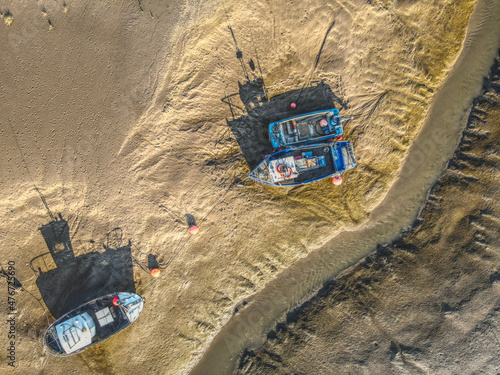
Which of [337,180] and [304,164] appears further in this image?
[337,180]


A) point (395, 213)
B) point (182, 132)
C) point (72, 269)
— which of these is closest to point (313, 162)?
point (395, 213)

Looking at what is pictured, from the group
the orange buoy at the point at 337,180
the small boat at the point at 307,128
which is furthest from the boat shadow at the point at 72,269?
the orange buoy at the point at 337,180

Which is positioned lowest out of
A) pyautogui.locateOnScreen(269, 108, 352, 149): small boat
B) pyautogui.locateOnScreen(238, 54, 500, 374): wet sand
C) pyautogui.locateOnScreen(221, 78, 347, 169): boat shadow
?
pyautogui.locateOnScreen(238, 54, 500, 374): wet sand

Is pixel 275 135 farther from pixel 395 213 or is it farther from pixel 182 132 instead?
pixel 395 213

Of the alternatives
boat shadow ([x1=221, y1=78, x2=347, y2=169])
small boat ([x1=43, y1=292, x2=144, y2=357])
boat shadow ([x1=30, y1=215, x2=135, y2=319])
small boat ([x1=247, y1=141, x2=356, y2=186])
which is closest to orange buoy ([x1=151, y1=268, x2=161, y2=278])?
small boat ([x1=43, y1=292, x2=144, y2=357])

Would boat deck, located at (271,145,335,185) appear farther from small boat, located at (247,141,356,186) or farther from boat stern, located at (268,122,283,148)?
boat stern, located at (268,122,283,148)

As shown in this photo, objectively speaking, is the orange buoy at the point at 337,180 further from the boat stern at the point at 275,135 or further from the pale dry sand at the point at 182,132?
the boat stern at the point at 275,135

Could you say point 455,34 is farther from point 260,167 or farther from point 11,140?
point 11,140
